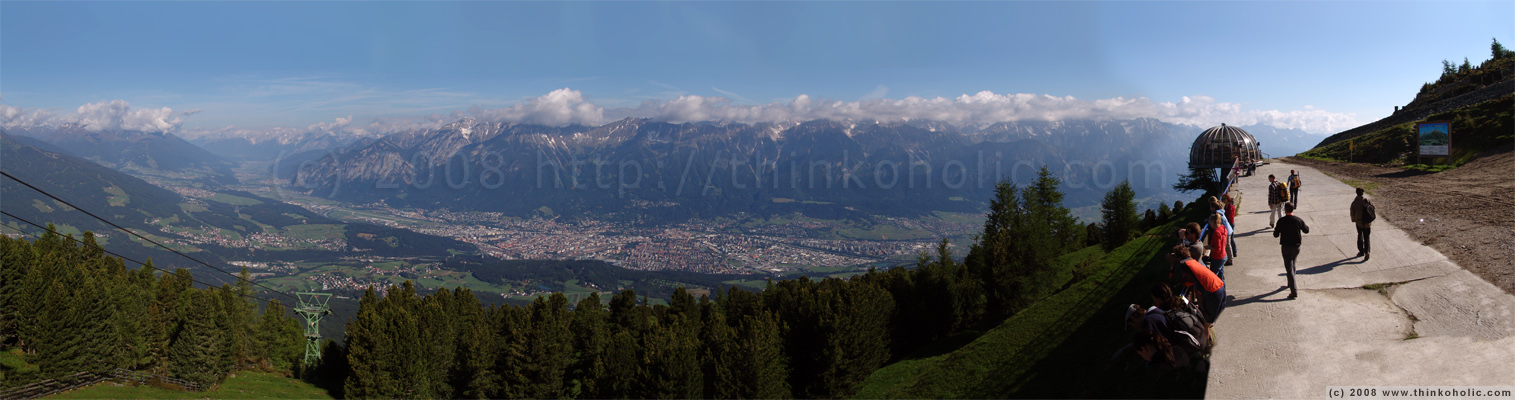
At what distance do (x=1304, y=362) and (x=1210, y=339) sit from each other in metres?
1.40

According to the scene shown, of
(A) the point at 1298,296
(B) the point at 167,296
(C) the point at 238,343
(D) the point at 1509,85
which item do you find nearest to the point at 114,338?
(C) the point at 238,343

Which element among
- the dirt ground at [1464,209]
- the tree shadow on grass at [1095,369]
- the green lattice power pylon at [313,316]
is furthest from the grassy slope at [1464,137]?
the green lattice power pylon at [313,316]

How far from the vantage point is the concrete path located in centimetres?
984

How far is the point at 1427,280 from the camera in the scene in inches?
547

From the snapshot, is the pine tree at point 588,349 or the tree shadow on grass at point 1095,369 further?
the pine tree at point 588,349

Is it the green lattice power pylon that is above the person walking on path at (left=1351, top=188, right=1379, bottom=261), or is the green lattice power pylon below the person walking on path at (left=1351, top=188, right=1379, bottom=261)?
below

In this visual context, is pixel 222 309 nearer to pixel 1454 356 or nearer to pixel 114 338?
pixel 114 338

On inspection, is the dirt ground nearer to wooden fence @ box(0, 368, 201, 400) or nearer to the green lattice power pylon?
wooden fence @ box(0, 368, 201, 400)

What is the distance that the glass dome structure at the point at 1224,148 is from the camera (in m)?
45.8

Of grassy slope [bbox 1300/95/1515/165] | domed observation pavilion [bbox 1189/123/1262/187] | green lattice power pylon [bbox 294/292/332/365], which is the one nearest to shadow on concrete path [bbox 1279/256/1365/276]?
grassy slope [bbox 1300/95/1515/165]

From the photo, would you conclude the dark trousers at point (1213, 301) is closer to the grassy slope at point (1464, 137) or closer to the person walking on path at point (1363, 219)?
the person walking on path at point (1363, 219)

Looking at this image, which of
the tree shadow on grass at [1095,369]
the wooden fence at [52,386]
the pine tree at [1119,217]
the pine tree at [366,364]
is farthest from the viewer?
the pine tree at [1119,217]

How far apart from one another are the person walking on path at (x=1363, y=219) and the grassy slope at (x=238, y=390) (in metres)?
58.8

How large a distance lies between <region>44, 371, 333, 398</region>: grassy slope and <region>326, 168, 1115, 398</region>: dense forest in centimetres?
615
